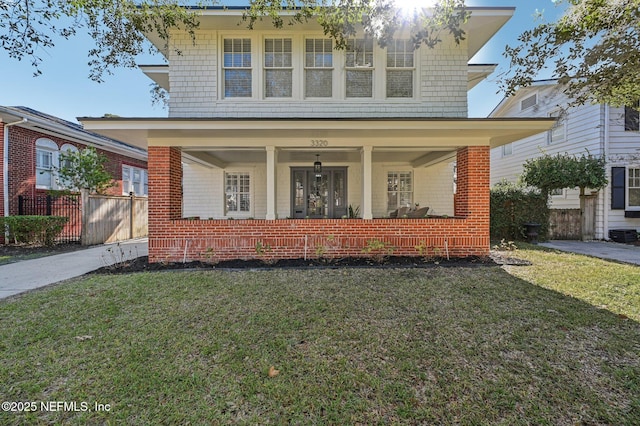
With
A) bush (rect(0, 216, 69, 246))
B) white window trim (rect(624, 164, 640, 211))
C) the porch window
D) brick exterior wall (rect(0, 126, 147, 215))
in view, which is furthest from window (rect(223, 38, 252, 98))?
white window trim (rect(624, 164, 640, 211))

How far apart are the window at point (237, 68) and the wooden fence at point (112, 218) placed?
6.35 metres

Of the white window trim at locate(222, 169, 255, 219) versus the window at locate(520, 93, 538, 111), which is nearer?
the white window trim at locate(222, 169, 255, 219)

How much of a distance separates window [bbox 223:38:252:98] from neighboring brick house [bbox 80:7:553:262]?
26mm

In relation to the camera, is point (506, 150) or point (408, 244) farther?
point (506, 150)

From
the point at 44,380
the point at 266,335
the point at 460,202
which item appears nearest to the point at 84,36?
the point at 44,380

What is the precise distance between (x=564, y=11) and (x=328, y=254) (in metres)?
6.72

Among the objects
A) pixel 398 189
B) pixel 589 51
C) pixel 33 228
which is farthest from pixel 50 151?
pixel 589 51

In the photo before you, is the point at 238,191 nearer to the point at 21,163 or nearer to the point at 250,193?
the point at 250,193

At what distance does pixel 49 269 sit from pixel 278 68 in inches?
275

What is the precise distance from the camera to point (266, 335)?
3.19 metres

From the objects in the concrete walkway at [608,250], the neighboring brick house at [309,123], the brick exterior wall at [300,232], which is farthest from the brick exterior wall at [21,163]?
the concrete walkway at [608,250]

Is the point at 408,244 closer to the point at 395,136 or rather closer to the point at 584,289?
the point at 395,136

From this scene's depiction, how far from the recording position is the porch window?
25.2 ft

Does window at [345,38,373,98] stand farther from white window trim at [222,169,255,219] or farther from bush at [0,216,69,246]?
bush at [0,216,69,246]
